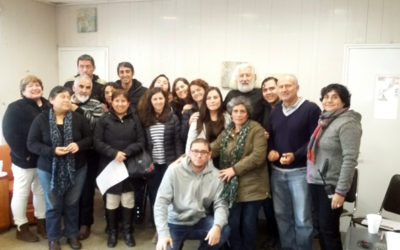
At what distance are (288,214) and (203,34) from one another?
2.33 m

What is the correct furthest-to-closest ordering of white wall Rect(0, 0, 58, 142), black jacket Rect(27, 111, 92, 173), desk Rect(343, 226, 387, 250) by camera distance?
white wall Rect(0, 0, 58, 142) → black jacket Rect(27, 111, 92, 173) → desk Rect(343, 226, 387, 250)

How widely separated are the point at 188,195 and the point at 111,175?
31.0 inches

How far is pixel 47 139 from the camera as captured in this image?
8.82 feet

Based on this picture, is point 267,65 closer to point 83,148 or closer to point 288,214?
point 288,214

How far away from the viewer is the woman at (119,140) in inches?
112

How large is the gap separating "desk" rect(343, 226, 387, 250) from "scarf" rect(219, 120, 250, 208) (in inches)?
30.4

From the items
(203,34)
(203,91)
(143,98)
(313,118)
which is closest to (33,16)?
(203,34)

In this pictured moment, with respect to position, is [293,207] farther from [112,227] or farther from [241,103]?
[112,227]

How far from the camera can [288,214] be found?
261 cm

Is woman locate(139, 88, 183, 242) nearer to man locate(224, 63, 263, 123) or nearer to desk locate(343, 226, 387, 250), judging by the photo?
man locate(224, 63, 263, 123)

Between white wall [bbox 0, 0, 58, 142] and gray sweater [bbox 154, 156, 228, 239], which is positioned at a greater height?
white wall [bbox 0, 0, 58, 142]

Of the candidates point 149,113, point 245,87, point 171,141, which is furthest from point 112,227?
point 245,87

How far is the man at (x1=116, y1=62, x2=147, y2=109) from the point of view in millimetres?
3381

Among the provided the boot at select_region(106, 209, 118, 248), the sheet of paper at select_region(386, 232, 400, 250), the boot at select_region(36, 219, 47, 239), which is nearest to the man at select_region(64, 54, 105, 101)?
the boot at select_region(106, 209, 118, 248)
